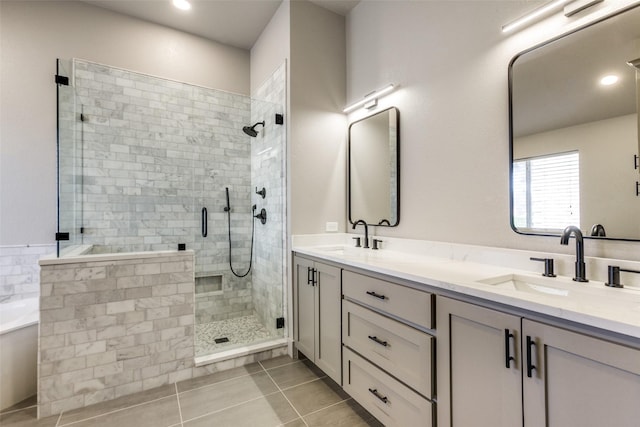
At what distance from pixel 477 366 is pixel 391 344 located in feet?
1.55

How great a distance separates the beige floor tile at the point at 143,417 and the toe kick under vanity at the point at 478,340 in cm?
101

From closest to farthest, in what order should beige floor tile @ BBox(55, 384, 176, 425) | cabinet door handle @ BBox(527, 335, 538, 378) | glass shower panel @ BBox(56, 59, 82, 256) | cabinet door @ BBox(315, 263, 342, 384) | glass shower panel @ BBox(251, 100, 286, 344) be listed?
cabinet door handle @ BBox(527, 335, 538, 378)
beige floor tile @ BBox(55, 384, 176, 425)
cabinet door @ BBox(315, 263, 342, 384)
glass shower panel @ BBox(56, 59, 82, 256)
glass shower panel @ BBox(251, 100, 286, 344)

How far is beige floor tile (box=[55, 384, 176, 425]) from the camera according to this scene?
6.06 ft

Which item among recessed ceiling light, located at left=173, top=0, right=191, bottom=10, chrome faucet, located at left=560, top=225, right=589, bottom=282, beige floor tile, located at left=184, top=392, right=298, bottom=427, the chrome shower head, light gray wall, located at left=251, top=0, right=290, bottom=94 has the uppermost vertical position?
recessed ceiling light, located at left=173, top=0, right=191, bottom=10

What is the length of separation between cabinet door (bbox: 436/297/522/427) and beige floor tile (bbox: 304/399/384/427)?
0.63 meters

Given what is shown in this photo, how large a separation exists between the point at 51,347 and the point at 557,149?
3.16 meters

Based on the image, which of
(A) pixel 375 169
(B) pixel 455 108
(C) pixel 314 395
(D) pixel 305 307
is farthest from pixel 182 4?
(C) pixel 314 395

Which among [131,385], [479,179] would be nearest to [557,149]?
[479,179]

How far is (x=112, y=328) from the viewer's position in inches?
80.6

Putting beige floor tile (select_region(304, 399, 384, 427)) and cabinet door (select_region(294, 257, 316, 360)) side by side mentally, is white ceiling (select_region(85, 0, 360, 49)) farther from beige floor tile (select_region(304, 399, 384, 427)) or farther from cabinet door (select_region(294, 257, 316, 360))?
beige floor tile (select_region(304, 399, 384, 427))

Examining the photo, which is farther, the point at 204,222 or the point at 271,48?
the point at 271,48

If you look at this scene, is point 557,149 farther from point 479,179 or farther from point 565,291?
point 565,291

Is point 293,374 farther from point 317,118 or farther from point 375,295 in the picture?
point 317,118

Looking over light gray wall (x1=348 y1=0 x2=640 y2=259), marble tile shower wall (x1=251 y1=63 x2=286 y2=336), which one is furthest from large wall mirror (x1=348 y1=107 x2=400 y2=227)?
marble tile shower wall (x1=251 y1=63 x2=286 y2=336)
